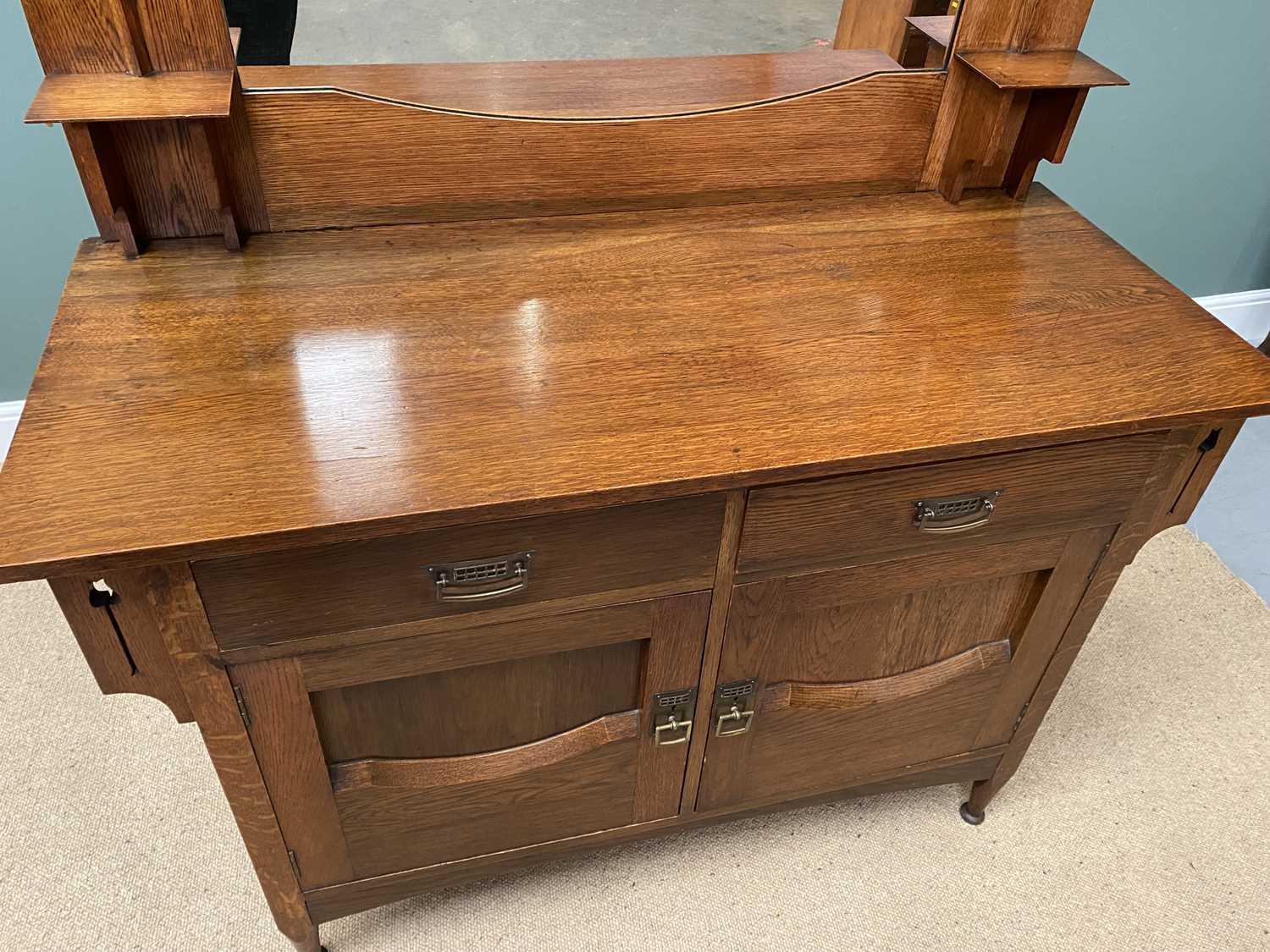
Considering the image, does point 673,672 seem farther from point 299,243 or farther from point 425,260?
point 299,243

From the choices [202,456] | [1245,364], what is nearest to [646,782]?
[202,456]

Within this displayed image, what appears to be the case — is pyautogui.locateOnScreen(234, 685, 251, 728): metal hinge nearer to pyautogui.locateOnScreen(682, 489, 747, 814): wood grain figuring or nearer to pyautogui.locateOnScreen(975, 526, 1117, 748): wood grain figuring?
pyautogui.locateOnScreen(682, 489, 747, 814): wood grain figuring

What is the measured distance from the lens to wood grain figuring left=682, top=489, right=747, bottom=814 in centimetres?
94

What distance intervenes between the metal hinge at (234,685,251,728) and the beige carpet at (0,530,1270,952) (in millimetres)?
555

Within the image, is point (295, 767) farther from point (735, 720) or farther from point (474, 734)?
point (735, 720)

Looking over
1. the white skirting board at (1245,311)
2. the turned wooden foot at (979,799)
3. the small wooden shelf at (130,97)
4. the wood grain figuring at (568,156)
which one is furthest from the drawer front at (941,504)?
the white skirting board at (1245,311)

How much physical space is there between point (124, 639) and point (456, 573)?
0.30 m

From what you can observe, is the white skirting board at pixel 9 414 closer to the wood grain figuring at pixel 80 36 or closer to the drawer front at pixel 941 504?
the wood grain figuring at pixel 80 36

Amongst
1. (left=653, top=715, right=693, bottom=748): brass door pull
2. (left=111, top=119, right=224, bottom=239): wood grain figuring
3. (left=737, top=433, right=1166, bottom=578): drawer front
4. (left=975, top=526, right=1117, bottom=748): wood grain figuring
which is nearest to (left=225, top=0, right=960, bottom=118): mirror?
(left=111, top=119, right=224, bottom=239): wood grain figuring

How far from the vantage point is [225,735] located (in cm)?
96

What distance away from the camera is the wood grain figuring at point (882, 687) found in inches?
46.1

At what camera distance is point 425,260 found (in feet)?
3.56

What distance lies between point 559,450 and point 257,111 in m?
0.53

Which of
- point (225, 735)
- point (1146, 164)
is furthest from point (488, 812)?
point (1146, 164)
